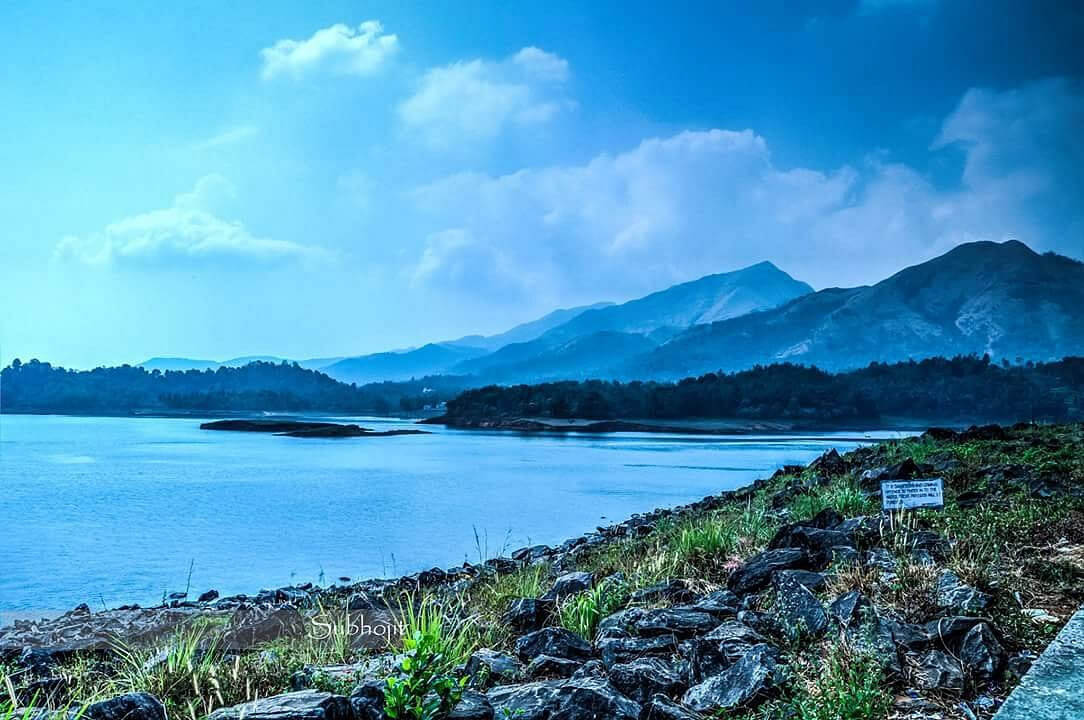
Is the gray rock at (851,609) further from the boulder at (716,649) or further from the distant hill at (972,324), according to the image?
the distant hill at (972,324)

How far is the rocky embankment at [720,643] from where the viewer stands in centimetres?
347

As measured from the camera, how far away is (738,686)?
3.74 metres

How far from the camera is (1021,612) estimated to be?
4207 millimetres

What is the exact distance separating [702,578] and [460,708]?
10.5 ft

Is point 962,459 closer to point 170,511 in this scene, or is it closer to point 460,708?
point 460,708

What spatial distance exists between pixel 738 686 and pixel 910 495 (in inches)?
146

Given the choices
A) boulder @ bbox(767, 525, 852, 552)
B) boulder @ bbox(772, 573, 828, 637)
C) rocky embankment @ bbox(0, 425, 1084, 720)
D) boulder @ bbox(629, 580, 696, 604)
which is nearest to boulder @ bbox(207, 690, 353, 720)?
rocky embankment @ bbox(0, 425, 1084, 720)

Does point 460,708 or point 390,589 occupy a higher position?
point 460,708

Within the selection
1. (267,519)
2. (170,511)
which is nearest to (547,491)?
(267,519)

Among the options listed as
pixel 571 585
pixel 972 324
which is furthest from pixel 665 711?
pixel 972 324

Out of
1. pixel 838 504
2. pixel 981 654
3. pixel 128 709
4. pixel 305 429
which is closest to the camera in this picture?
pixel 128 709

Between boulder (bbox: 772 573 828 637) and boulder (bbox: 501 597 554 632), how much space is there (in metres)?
1.64

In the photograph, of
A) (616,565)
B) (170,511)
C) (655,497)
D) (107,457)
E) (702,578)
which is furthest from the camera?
(107,457)

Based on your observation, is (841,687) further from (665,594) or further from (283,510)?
(283,510)
